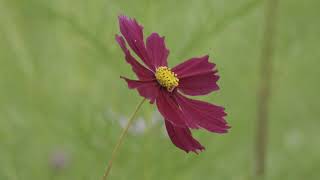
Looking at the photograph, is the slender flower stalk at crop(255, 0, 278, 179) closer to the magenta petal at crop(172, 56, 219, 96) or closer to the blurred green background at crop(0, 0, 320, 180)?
the blurred green background at crop(0, 0, 320, 180)

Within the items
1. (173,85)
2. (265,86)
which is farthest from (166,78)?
(265,86)

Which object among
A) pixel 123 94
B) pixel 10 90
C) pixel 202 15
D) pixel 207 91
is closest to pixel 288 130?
pixel 123 94

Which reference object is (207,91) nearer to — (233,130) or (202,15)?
(202,15)

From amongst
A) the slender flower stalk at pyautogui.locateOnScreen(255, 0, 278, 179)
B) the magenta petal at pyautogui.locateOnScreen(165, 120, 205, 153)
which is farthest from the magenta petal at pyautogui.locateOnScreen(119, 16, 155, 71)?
the slender flower stalk at pyautogui.locateOnScreen(255, 0, 278, 179)

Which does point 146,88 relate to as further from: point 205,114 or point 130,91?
point 130,91

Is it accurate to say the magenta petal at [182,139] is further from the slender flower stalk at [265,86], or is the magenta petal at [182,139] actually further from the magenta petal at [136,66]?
the slender flower stalk at [265,86]

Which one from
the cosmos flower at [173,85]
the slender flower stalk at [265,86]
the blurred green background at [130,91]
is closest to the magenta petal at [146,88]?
the cosmos flower at [173,85]
